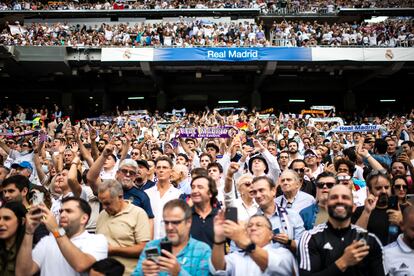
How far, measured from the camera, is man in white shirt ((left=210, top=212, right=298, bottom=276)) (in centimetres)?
258

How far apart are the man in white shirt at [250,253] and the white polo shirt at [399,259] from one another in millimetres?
796

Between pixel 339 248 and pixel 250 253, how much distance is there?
0.68 m

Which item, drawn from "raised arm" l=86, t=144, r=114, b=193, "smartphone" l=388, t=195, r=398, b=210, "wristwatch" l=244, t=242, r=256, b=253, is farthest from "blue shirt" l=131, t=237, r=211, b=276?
"smartphone" l=388, t=195, r=398, b=210

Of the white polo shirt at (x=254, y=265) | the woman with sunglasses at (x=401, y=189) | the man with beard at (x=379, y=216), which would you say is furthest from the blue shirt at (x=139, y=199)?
the woman with sunglasses at (x=401, y=189)

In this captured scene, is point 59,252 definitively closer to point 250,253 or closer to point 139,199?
point 139,199

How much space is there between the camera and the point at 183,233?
2.75 meters

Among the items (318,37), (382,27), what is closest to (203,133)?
(318,37)

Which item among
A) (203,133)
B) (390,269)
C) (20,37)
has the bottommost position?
(390,269)

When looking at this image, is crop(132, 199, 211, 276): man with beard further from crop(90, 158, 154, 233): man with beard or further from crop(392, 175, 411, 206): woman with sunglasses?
crop(392, 175, 411, 206): woman with sunglasses

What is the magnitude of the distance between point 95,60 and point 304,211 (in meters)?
19.1

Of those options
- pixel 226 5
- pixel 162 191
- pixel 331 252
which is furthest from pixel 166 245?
pixel 226 5

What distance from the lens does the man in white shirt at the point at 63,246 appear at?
2.80m

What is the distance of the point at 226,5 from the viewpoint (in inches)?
1067

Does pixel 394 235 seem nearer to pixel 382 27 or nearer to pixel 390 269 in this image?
pixel 390 269
